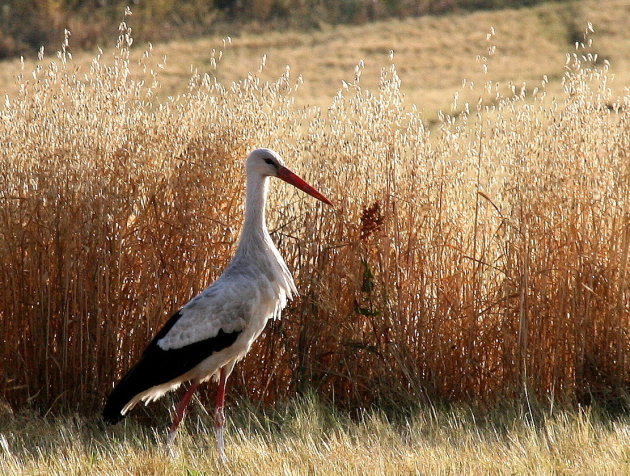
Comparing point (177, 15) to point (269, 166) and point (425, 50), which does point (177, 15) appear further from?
point (269, 166)

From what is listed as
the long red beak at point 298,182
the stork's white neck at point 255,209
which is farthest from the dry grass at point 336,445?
the long red beak at point 298,182

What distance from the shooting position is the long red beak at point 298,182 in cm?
602

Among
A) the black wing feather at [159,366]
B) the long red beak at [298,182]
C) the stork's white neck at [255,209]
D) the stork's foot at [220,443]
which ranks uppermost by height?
the long red beak at [298,182]

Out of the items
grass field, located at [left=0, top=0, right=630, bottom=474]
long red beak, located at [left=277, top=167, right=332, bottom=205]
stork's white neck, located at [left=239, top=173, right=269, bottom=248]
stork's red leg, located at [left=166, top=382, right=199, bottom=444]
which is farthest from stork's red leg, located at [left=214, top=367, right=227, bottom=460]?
long red beak, located at [left=277, top=167, right=332, bottom=205]

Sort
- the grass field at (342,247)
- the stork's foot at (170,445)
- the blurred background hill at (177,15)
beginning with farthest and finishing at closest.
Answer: the blurred background hill at (177,15) < the grass field at (342,247) < the stork's foot at (170,445)

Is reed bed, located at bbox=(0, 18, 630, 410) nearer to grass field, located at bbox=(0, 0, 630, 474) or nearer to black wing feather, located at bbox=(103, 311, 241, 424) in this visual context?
grass field, located at bbox=(0, 0, 630, 474)

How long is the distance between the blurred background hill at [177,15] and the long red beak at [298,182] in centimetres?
2845

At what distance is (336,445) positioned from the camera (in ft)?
17.2

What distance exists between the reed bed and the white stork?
0.54m

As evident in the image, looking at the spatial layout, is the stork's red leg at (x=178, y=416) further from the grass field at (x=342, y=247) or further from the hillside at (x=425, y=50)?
the hillside at (x=425, y=50)

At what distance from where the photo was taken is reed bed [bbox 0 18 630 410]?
20.8ft

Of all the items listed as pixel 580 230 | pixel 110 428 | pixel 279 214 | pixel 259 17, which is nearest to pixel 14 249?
pixel 110 428

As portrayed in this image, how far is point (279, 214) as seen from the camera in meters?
6.93

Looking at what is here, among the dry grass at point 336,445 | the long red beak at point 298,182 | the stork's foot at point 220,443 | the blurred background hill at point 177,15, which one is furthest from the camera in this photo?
the blurred background hill at point 177,15
